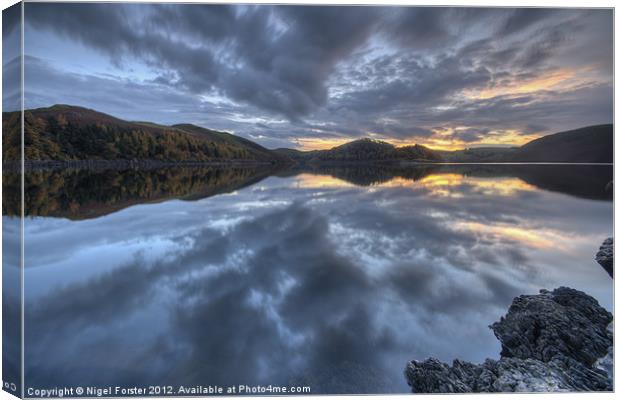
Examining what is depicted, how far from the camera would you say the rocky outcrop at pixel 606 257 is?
6.37 meters

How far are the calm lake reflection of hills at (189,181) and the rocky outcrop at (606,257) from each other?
1.12m

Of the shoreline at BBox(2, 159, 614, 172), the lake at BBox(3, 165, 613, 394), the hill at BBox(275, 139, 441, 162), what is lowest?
the lake at BBox(3, 165, 613, 394)

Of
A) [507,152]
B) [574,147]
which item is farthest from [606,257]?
[507,152]

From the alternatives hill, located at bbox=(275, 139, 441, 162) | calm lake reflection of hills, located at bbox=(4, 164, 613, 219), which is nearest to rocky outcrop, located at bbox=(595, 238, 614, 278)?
calm lake reflection of hills, located at bbox=(4, 164, 613, 219)

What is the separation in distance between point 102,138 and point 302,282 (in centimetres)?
770

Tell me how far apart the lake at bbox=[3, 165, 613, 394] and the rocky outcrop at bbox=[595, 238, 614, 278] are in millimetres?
156

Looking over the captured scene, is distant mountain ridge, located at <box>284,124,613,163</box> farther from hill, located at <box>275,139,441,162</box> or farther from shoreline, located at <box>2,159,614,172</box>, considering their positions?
shoreline, located at <box>2,159,614,172</box>

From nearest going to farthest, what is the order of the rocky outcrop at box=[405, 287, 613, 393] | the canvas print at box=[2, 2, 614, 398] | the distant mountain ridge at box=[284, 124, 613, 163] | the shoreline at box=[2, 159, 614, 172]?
the rocky outcrop at box=[405, 287, 613, 393], the canvas print at box=[2, 2, 614, 398], the distant mountain ridge at box=[284, 124, 613, 163], the shoreline at box=[2, 159, 614, 172]

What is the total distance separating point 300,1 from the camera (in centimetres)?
447

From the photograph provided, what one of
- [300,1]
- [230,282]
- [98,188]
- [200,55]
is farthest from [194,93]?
[98,188]

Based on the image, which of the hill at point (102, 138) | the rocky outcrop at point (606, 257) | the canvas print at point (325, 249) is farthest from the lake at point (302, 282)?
the hill at point (102, 138)

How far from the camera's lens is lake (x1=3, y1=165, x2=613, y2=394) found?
448cm

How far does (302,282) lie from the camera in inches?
277

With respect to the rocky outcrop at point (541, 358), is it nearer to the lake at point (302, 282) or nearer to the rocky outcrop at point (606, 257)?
the lake at point (302, 282)
